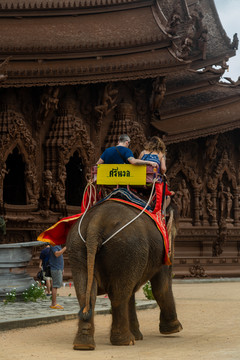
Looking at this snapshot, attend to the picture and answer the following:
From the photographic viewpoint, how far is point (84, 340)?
31.2ft

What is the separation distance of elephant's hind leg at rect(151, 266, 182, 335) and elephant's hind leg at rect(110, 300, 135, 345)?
1362mm

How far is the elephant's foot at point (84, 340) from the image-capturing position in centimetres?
949

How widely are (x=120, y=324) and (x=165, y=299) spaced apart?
1571 millimetres

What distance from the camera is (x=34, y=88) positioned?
23047 millimetres

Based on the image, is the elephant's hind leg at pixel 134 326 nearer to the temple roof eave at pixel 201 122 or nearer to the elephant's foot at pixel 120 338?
the elephant's foot at pixel 120 338

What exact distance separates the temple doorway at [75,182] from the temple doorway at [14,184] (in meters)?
1.48

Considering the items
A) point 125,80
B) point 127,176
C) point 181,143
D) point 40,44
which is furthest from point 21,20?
point 127,176

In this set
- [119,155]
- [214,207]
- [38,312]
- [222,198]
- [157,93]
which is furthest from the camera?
[222,198]

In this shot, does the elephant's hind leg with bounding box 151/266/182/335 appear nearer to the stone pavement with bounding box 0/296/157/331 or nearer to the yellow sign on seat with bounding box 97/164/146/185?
the yellow sign on seat with bounding box 97/164/146/185

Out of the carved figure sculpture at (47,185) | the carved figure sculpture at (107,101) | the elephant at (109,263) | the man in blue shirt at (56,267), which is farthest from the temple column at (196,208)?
the elephant at (109,263)

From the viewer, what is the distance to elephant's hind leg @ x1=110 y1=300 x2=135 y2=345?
9852 mm

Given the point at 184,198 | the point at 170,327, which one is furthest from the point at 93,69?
the point at 170,327

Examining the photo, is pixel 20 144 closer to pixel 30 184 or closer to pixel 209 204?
pixel 30 184

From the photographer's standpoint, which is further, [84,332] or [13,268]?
[13,268]
